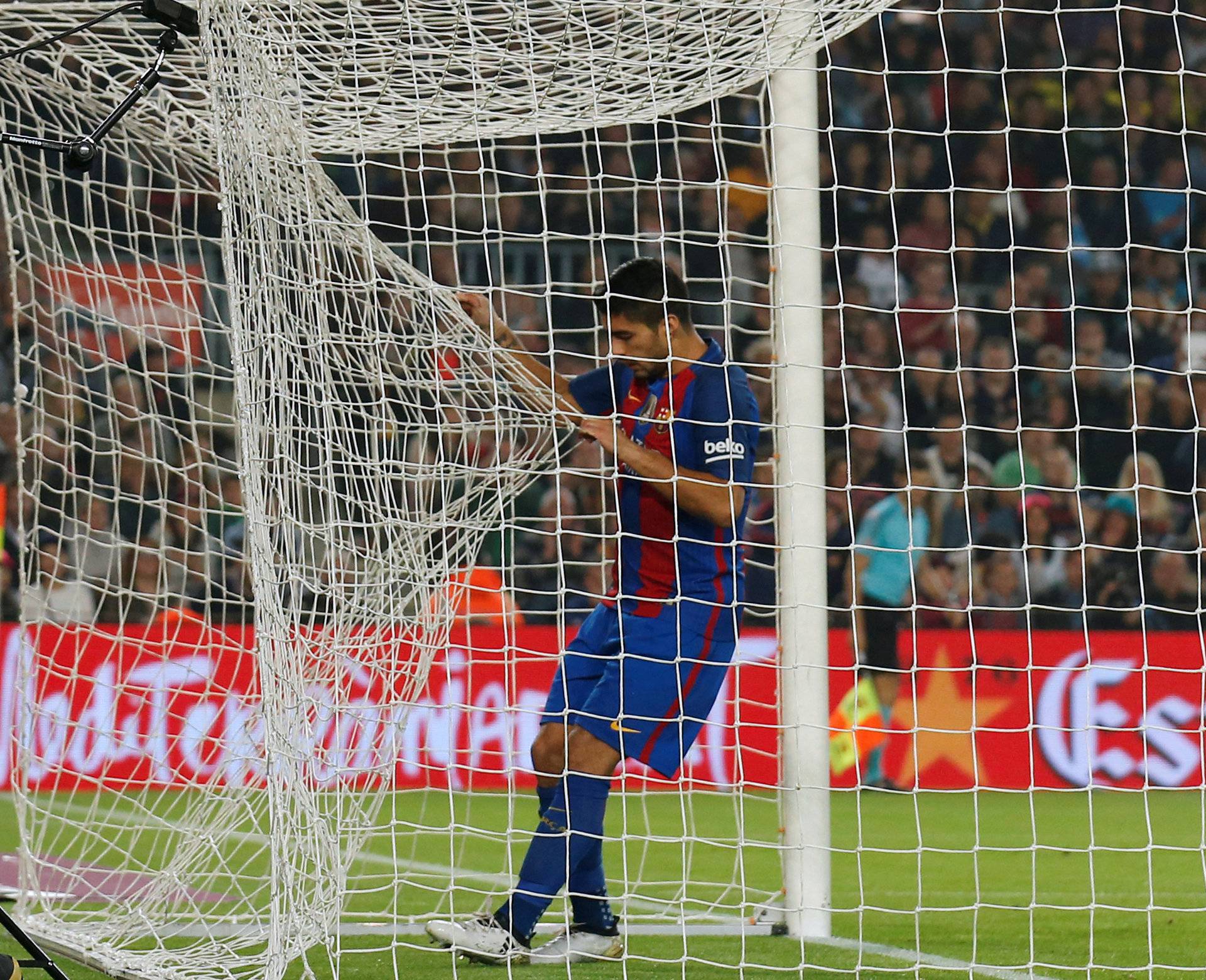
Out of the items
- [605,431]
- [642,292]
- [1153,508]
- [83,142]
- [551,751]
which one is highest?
[83,142]

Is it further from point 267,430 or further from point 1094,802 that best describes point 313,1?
point 1094,802

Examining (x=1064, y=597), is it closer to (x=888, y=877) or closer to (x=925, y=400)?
(x=925, y=400)

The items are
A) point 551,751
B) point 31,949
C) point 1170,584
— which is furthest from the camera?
point 1170,584

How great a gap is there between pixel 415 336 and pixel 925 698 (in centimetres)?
507

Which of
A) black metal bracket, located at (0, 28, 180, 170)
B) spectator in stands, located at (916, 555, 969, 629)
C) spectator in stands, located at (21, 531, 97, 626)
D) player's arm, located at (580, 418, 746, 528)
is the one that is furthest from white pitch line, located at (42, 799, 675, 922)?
spectator in stands, located at (916, 555, 969, 629)

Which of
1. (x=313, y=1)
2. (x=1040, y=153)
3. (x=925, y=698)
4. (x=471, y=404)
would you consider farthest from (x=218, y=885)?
(x=1040, y=153)

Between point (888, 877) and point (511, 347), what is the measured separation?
8.91 ft

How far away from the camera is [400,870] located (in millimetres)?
6004

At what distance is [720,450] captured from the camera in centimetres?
399

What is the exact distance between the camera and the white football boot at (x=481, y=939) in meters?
3.88

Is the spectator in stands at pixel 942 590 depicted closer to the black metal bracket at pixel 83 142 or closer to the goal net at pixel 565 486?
the goal net at pixel 565 486

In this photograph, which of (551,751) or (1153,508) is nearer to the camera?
(551,751)

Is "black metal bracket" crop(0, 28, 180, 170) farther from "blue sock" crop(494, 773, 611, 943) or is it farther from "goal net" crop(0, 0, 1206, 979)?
"blue sock" crop(494, 773, 611, 943)

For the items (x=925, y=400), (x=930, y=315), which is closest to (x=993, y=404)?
(x=925, y=400)
